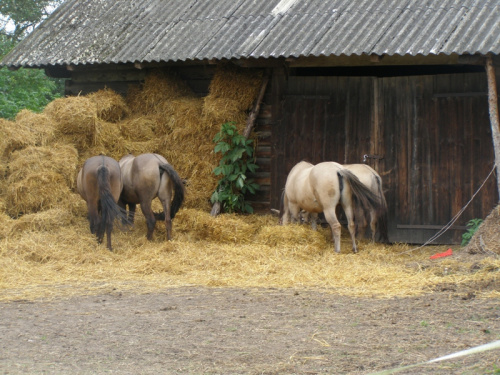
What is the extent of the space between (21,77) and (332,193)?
619 inches

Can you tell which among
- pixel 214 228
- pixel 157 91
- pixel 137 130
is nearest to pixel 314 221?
pixel 214 228

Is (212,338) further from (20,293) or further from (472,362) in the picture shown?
(20,293)

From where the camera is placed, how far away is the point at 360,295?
7.06m

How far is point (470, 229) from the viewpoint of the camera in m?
10.1

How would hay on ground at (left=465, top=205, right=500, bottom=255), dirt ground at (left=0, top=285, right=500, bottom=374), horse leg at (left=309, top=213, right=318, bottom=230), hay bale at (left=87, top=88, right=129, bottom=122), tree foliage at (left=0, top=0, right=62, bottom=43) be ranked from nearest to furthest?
1. dirt ground at (left=0, top=285, right=500, bottom=374)
2. hay on ground at (left=465, top=205, right=500, bottom=255)
3. horse leg at (left=309, top=213, right=318, bottom=230)
4. hay bale at (left=87, top=88, right=129, bottom=122)
5. tree foliage at (left=0, top=0, right=62, bottom=43)

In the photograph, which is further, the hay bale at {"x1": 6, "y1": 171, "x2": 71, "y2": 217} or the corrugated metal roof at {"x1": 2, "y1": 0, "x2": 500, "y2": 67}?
the hay bale at {"x1": 6, "y1": 171, "x2": 71, "y2": 217}

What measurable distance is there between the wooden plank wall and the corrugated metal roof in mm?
869

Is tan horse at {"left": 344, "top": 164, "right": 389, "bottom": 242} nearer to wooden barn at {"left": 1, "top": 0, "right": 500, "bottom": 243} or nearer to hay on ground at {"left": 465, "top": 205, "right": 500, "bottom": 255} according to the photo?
wooden barn at {"left": 1, "top": 0, "right": 500, "bottom": 243}

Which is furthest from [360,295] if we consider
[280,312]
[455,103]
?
[455,103]

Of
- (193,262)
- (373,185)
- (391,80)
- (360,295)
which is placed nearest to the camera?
(360,295)

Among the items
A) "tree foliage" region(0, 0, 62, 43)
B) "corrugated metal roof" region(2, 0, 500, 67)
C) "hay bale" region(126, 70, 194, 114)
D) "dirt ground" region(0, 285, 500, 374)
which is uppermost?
"tree foliage" region(0, 0, 62, 43)

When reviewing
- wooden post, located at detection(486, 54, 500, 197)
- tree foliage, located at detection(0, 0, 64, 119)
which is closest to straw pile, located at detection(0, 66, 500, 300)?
wooden post, located at detection(486, 54, 500, 197)

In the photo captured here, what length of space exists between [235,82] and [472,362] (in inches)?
319

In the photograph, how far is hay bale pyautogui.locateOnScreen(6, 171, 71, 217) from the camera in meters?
10.6
